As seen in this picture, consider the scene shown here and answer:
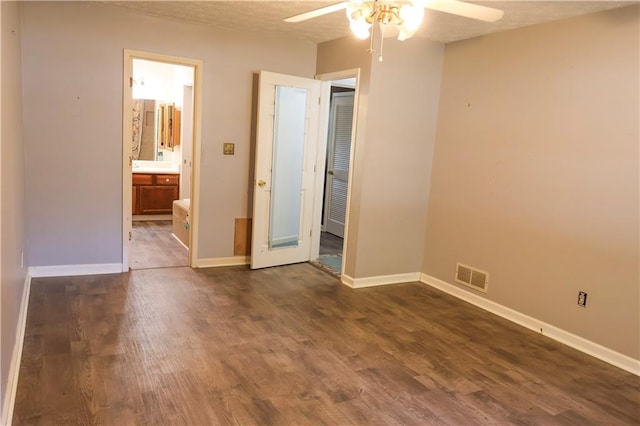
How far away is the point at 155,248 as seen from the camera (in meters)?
5.52

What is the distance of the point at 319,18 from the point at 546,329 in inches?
121

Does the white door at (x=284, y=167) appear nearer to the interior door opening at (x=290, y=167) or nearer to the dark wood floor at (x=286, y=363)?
the interior door opening at (x=290, y=167)

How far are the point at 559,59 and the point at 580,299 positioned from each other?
178cm

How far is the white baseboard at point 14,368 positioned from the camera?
82.1 inches

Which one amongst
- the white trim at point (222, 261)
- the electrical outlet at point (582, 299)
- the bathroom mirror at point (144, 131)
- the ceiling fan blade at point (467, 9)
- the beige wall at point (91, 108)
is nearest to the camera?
the ceiling fan blade at point (467, 9)

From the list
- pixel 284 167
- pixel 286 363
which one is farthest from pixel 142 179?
pixel 286 363

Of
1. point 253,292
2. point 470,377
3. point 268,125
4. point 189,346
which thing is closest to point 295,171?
point 268,125

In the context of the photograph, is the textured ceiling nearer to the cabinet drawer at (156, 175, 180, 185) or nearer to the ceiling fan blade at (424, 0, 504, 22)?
the ceiling fan blade at (424, 0, 504, 22)

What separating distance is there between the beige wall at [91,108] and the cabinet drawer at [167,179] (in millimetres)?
2659

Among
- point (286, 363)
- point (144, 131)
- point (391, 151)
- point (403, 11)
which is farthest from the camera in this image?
point (144, 131)

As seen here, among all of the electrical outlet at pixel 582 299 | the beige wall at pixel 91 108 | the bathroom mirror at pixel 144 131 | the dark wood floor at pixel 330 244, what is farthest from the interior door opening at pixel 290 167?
the bathroom mirror at pixel 144 131

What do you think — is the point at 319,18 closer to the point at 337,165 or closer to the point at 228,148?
the point at 228,148

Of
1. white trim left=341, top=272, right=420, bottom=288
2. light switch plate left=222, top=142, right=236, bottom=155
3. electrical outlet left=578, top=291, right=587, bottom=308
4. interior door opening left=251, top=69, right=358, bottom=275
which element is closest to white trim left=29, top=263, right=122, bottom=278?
interior door opening left=251, top=69, right=358, bottom=275

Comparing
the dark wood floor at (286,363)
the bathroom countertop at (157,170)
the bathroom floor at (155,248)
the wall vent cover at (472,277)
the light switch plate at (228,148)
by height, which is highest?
the light switch plate at (228,148)
